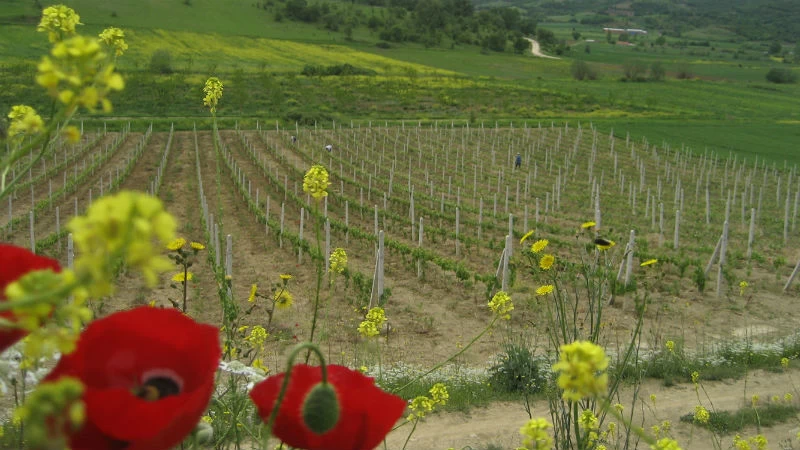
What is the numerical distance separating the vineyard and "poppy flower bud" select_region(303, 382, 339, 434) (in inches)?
53.4

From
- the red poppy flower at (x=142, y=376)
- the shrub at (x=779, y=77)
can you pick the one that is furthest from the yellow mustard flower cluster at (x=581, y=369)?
the shrub at (x=779, y=77)

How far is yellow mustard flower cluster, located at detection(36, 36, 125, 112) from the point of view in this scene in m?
0.90

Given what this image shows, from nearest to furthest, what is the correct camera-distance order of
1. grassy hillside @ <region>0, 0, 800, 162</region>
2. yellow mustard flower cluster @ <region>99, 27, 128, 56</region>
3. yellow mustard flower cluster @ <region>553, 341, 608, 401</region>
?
1. yellow mustard flower cluster @ <region>553, 341, 608, 401</region>
2. yellow mustard flower cluster @ <region>99, 27, 128, 56</region>
3. grassy hillside @ <region>0, 0, 800, 162</region>

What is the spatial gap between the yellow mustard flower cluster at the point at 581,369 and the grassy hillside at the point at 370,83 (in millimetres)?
35786

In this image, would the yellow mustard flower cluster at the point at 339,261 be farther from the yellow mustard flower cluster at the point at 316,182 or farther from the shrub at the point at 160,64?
the shrub at the point at 160,64

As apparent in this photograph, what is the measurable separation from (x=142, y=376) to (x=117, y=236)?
35cm

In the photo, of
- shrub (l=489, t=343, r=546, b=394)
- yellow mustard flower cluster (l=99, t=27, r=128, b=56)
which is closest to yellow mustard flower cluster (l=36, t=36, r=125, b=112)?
yellow mustard flower cluster (l=99, t=27, r=128, b=56)

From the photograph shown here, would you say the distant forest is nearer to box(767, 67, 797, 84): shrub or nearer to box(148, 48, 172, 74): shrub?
box(767, 67, 797, 84): shrub

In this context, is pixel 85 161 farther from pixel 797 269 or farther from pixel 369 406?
pixel 369 406

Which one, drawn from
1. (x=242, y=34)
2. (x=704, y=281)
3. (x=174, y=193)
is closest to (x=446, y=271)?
(x=704, y=281)

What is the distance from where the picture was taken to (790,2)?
195 metres

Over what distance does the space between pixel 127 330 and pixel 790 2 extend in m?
227

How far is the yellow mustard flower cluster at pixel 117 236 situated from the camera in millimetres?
673

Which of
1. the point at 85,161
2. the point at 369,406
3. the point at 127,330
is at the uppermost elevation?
the point at 127,330
